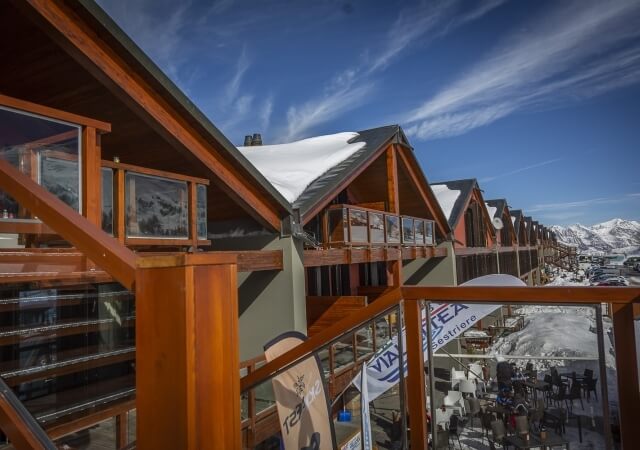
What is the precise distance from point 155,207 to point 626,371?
671 cm

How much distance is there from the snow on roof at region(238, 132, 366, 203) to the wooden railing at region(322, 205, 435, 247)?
1.08 metres

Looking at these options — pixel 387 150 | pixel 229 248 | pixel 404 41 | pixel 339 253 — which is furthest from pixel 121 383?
pixel 404 41

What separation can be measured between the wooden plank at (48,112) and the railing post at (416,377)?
5306 millimetres

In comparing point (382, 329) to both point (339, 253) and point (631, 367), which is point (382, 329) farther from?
point (631, 367)

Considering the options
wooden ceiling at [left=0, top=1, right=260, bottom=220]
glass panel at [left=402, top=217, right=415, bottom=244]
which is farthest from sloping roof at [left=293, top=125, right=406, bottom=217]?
glass panel at [left=402, top=217, right=415, bottom=244]

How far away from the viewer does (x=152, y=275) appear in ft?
3.42

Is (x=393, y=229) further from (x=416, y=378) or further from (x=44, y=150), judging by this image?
(x=416, y=378)

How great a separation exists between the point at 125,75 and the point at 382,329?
1055cm

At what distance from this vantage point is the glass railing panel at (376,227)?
11844mm

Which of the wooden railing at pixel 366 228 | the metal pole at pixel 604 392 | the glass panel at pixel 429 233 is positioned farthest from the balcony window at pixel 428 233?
the metal pole at pixel 604 392

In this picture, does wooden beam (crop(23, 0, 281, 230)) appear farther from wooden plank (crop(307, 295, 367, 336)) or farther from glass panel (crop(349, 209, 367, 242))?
wooden plank (crop(307, 295, 367, 336))

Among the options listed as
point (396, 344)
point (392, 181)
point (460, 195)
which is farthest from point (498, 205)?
point (396, 344)

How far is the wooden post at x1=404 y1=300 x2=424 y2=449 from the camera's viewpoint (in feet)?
7.09

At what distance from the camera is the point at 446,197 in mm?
23203
